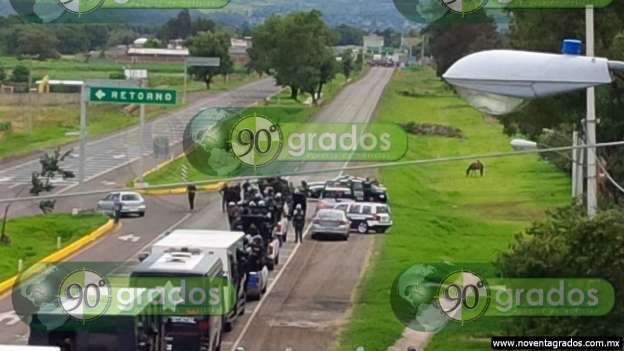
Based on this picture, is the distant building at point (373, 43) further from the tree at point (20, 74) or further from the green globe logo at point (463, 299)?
the green globe logo at point (463, 299)

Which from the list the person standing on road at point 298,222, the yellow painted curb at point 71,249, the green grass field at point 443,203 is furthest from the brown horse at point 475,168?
the yellow painted curb at point 71,249

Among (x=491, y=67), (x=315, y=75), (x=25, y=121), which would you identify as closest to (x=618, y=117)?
(x=315, y=75)

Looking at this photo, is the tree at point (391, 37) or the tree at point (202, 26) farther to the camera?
the tree at point (391, 37)

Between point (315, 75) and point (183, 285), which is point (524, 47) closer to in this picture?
point (315, 75)

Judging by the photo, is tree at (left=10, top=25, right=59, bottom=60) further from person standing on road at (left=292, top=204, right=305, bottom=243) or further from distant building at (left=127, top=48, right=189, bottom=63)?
person standing on road at (left=292, top=204, right=305, bottom=243)

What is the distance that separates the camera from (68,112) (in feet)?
129

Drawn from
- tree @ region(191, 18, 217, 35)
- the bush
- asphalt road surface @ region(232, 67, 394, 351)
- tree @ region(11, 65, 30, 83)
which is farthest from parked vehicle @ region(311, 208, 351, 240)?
tree @ region(11, 65, 30, 83)

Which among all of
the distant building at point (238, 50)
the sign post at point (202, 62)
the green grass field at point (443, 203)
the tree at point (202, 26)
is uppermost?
the tree at point (202, 26)

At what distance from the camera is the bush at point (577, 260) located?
16859 mm

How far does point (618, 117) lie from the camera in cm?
2459

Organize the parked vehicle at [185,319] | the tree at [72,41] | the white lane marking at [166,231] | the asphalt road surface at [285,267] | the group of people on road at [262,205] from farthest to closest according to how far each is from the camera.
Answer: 1. the tree at [72,41]
2. the white lane marking at [166,231]
3. the group of people on road at [262,205]
4. the asphalt road surface at [285,267]
5. the parked vehicle at [185,319]

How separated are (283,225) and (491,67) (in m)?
19.1

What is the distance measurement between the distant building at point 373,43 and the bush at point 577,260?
78.3 ft

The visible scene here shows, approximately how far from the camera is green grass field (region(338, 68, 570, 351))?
20750mm
